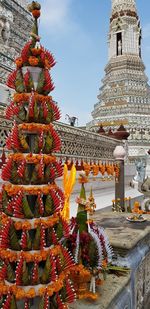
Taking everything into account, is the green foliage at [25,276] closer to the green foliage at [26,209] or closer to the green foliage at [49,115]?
the green foliage at [26,209]

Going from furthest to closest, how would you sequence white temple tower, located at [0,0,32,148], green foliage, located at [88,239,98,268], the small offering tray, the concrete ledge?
white temple tower, located at [0,0,32,148] < the small offering tray < green foliage, located at [88,239,98,268] < the concrete ledge

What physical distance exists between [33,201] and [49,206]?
116mm

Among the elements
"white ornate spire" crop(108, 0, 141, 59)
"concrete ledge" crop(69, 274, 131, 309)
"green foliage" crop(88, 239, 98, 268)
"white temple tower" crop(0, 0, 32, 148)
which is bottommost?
"concrete ledge" crop(69, 274, 131, 309)

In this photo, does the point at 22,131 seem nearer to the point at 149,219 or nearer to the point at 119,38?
the point at 149,219

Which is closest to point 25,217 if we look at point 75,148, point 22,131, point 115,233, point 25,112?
point 22,131

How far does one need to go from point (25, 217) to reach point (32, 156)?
1.33 ft

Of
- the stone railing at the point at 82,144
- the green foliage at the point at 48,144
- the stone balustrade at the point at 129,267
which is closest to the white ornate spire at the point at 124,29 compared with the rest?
the stone railing at the point at 82,144

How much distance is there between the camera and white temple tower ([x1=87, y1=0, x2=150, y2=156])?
24.4m

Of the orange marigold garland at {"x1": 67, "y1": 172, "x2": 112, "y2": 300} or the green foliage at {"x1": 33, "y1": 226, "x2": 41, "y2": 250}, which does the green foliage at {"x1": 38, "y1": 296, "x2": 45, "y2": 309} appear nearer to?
the green foliage at {"x1": 33, "y1": 226, "x2": 41, "y2": 250}

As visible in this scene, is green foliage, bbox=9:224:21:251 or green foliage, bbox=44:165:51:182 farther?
green foliage, bbox=44:165:51:182

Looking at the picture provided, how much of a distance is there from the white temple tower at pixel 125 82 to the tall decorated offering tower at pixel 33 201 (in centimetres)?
2128

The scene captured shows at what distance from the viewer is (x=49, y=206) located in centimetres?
201

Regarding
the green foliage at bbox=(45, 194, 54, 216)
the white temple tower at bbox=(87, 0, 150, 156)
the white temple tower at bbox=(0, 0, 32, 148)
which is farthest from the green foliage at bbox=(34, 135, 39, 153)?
the white temple tower at bbox=(87, 0, 150, 156)

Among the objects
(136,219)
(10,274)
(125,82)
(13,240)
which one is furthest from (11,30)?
(10,274)
